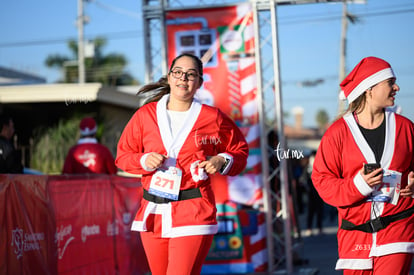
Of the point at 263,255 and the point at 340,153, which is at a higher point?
the point at 340,153

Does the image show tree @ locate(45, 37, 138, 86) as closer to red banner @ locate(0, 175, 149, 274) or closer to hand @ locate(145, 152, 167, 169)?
red banner @ locate(0, 175, 149, 274)

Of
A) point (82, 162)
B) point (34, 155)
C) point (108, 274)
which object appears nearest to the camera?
point (108, 274)

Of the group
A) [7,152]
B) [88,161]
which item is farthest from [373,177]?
[88,161]

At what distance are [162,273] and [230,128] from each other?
3.81ft

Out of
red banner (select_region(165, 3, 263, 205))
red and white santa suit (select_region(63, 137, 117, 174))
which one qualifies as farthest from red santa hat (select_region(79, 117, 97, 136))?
red banner (select_region(165, 3, 263, 205))

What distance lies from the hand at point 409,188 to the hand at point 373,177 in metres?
0.20

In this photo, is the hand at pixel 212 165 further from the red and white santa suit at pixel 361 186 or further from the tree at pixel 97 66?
the tree at pixel 97 66

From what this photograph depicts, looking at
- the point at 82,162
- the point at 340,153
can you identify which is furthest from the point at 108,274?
the point at 340,153

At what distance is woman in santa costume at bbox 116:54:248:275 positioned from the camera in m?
4.54

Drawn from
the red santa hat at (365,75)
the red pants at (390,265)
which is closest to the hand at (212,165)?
the red santa hat at (365,75)

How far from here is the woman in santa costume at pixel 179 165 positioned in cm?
454

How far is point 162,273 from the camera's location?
15.3 ft

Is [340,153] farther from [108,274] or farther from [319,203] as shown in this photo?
[319,203]

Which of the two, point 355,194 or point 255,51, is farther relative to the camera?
point 255,51
